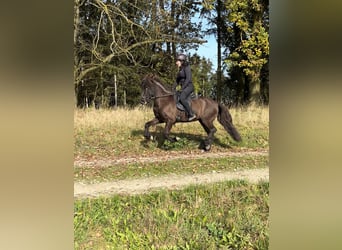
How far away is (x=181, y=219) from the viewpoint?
2.35 meters

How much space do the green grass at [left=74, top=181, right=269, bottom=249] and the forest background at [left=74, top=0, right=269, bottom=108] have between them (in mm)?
689

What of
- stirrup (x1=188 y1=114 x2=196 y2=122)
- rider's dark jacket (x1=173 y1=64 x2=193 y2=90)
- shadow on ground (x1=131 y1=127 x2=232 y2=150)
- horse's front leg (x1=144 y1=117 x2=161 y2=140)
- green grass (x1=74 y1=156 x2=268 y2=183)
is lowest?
green grass (x1=74 y1=156 x2=268 y2=183)

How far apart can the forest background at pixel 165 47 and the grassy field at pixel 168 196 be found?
17cm

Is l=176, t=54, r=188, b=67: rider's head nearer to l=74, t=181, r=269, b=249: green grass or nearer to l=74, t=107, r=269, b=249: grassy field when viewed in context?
l=74, t=107, r=269, b=249: grassy field

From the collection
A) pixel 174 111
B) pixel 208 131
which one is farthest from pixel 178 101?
pixel 208 131

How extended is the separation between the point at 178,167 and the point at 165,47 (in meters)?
0.89

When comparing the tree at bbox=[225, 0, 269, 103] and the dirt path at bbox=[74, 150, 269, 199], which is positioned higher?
the tree at bbox=[225, 0, 269, 103]

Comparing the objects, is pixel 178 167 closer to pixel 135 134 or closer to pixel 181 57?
pixel 135 134

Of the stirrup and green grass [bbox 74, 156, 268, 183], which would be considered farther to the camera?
the stirrup

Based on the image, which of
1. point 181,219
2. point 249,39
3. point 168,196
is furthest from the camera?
point 249,39

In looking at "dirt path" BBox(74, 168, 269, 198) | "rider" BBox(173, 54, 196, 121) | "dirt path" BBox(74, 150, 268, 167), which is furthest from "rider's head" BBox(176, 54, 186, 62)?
"dirt path" BBox(74, 168, 269, 198)

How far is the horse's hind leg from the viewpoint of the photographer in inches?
108

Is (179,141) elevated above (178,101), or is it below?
below
